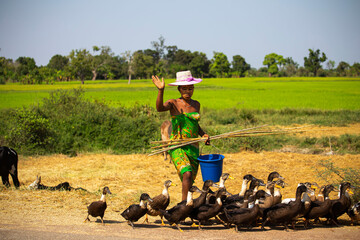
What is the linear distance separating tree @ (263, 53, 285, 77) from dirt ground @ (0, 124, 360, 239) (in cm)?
7492

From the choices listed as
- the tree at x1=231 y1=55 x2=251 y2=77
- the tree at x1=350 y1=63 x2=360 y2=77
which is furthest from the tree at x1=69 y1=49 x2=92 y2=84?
the tree at x1=350 y1=63 x2=360 y2=77

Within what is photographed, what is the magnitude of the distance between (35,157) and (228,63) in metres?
68.2

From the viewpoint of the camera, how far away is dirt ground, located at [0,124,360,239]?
14.8 ft

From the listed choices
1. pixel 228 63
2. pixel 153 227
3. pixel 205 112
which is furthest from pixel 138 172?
pixel 228 63

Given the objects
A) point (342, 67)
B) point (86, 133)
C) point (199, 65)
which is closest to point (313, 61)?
point (342, 67)

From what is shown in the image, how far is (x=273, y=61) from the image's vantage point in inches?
3386

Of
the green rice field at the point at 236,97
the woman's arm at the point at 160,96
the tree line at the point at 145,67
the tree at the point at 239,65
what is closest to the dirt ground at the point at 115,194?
the woman's arm at the point at 160,96

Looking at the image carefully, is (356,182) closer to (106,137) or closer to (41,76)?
(106,137)

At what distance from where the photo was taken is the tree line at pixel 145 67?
5613cm

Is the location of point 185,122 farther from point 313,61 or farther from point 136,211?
point 313,61

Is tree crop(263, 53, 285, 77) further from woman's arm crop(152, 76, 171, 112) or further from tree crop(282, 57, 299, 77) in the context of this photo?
woman's arm crop(152, 76, 171, 112)

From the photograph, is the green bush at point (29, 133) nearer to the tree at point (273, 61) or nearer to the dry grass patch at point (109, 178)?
the dry grass patch at point (109, 178)

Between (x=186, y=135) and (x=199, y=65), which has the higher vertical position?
(x=199, y=65)

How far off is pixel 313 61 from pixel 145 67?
34289mm
